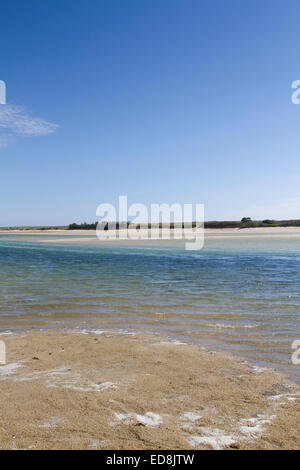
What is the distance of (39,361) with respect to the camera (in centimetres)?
598

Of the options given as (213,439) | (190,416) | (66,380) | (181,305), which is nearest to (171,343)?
(66,380)

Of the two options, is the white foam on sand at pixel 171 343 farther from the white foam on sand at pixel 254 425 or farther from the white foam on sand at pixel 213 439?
the white foam on sand at pixel 213 439

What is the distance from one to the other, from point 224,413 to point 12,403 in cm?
259

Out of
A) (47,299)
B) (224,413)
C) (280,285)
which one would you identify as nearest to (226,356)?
(224,413)

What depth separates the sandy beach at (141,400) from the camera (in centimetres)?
361

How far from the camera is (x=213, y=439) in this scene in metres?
3.61

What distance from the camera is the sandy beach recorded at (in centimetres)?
361

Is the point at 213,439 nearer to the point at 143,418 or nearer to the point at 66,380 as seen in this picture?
the point at 143,418

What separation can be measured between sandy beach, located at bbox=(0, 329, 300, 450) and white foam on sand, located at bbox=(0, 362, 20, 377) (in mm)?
15

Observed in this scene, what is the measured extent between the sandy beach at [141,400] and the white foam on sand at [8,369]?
0.02 m

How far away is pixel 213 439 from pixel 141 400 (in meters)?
1.15
